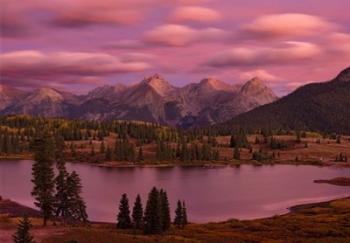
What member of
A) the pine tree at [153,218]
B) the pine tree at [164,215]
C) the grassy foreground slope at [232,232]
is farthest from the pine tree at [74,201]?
the pine tree at [153,218]

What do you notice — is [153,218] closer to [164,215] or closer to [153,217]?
[153,217]

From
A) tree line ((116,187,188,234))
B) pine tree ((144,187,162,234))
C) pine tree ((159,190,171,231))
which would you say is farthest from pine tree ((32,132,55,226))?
pine tree ((159,190,171,231))

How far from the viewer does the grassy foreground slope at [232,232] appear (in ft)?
314

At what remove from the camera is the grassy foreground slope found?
3762 inches

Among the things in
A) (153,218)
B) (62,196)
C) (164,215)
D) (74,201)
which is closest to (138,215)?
(164,215)

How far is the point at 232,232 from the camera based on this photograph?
371 ft

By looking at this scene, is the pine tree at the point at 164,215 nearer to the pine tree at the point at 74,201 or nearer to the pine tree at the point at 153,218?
the pine tree at the point at 153,218

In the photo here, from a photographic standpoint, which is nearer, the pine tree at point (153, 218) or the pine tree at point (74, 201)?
the pine tree at point (153, 218)

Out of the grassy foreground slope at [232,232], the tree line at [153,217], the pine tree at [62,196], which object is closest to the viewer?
the grassy foreground slope at [232,232]

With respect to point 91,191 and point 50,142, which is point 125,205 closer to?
point 50,142

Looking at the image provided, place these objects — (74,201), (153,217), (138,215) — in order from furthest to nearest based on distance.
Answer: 1. (74,201)
2. (138,215)
3. (153,217)

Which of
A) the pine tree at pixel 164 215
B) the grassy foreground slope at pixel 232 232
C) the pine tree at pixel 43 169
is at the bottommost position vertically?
the grassy foreground slope at pixel 232 232

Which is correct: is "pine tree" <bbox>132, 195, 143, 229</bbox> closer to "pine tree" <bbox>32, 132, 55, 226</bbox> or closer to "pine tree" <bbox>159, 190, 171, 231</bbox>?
"pine tree" <bbox>159, 190, 171, 231</bbox>

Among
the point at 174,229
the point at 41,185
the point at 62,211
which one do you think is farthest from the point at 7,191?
the point at 174,229
